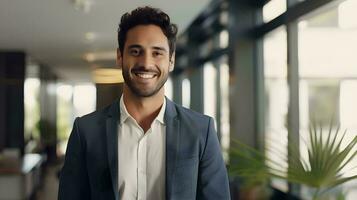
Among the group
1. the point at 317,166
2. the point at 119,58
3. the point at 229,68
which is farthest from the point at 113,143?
the point at 229,68

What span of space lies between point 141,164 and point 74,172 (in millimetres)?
165

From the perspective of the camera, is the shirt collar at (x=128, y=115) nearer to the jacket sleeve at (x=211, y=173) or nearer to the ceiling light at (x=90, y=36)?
the jacket sleeve at (x=211, y=173)

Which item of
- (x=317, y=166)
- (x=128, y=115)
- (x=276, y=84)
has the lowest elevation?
(x=317, y=166)

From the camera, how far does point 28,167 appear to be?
6594 mm

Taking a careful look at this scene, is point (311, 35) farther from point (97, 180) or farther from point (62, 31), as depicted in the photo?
point (62, 31)

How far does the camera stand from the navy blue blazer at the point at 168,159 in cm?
105

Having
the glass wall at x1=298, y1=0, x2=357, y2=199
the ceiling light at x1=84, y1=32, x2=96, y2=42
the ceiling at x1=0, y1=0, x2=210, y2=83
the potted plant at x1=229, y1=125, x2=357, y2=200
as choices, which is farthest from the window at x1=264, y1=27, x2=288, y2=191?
the ceiling light at x1=84, y1=32, x2=96, y2=42

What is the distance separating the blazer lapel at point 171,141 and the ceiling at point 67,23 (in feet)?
5.21

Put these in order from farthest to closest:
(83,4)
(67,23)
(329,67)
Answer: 1. (67,23)
2. (83,4)
3. (329,67)

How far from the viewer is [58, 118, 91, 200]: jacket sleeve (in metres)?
1.08

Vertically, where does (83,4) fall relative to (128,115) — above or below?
above

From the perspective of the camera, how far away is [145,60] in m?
1.02

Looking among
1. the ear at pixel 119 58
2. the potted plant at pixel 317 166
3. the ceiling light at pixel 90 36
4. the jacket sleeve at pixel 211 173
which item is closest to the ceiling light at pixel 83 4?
the ceiling light at pixel 90 36

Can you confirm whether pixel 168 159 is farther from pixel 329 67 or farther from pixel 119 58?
pixel 329 67
